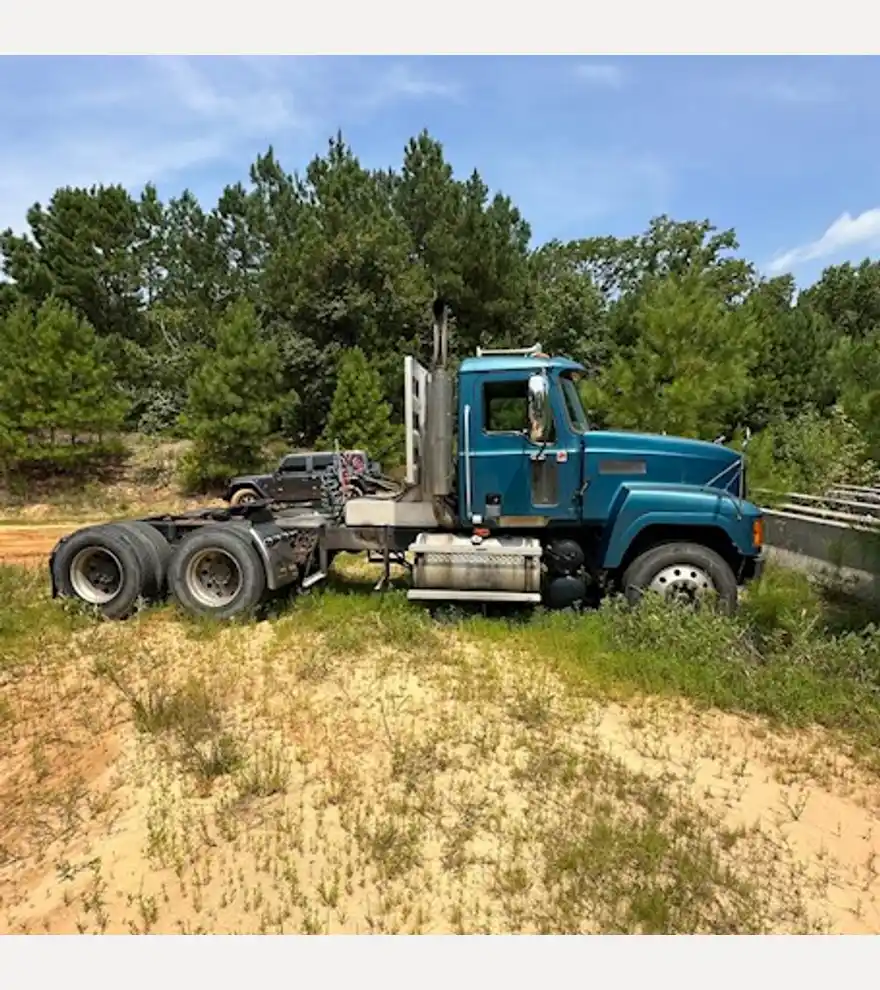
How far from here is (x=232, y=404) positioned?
76.3 ft

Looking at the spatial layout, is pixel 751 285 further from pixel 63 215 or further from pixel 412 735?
pixel 412 735

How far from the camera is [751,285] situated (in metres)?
40.3

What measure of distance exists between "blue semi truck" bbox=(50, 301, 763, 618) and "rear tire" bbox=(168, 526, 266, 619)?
1cm

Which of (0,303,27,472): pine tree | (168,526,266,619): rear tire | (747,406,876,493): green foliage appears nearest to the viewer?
(168,526,266,619): rear tire

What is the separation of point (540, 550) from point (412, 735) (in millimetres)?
2743

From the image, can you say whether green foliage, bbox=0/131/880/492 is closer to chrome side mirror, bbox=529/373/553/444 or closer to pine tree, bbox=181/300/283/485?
pine tree, bbox=181/300/283/485

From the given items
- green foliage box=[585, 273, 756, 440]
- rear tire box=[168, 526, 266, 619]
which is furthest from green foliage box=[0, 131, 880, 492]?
rear tire box=[168, 526, 266, 619]

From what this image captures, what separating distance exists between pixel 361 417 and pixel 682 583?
60.2ft

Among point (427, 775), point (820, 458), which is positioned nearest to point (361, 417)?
point (820, 458)

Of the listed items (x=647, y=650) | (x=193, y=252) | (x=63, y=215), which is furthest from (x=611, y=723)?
(x=193, y=252)

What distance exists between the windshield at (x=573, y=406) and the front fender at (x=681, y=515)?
32.4 inches

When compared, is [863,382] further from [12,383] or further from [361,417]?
[12,383]

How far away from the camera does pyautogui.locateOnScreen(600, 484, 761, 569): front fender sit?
6688 millimetres

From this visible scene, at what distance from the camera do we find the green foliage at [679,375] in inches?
464
